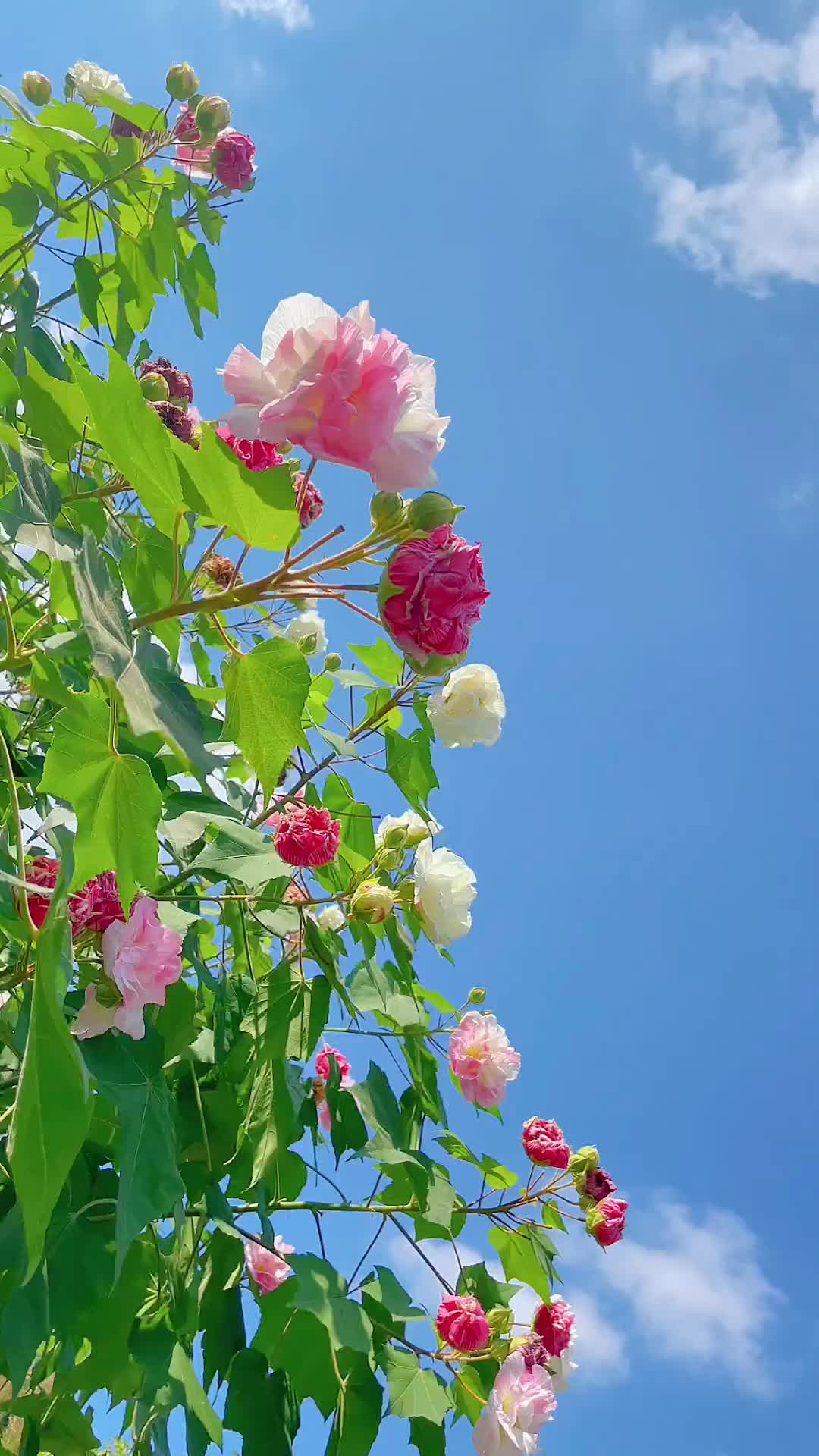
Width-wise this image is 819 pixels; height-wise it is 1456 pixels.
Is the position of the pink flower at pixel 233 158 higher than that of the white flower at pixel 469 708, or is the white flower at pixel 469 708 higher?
the pink flower at pixel 233 158

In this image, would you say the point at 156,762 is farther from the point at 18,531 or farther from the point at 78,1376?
the point at 78,1376

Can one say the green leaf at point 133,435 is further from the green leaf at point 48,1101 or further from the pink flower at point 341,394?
the green leaf at point 48,1101

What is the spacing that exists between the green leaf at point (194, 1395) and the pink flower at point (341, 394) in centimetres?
147

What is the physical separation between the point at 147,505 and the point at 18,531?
0.20m

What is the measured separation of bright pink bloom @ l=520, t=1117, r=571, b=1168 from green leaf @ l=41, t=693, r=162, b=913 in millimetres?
1548

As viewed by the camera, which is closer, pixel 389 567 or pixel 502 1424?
pixel 389 567

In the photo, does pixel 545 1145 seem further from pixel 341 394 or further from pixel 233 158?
pixel 233 158

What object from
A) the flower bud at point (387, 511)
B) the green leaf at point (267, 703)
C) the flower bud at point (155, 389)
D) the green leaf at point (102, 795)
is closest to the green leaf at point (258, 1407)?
the green leaf at point (102, 795)

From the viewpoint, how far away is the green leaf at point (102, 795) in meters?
1.00

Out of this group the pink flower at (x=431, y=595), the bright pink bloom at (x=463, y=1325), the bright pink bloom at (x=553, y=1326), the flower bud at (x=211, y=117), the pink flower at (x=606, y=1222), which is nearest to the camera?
the pink flower at (x=431, y=595)

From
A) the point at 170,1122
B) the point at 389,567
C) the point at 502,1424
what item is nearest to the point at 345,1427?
the point at 502,1424

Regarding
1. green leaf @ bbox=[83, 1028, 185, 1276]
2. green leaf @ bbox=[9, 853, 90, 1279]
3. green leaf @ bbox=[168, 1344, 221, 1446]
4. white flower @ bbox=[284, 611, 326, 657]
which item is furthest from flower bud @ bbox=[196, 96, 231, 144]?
green leaf @ bbox=[168, 1344, 221, 1446]

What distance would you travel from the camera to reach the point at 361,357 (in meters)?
0.92

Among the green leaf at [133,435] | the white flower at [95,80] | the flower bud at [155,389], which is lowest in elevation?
the green leaf at [133,435]
